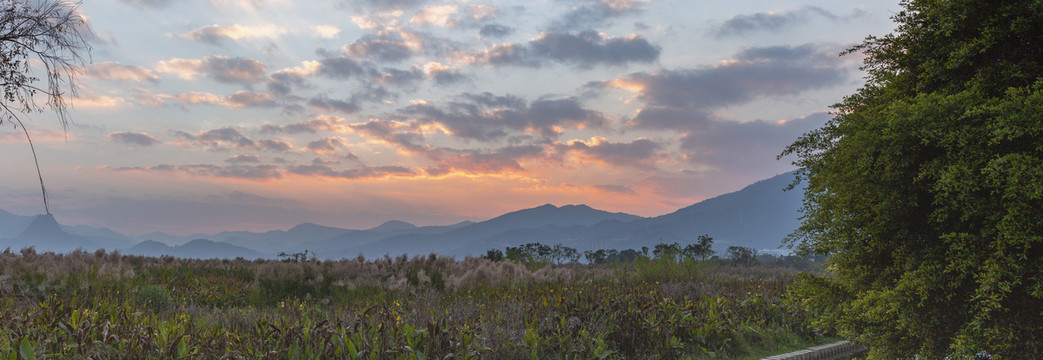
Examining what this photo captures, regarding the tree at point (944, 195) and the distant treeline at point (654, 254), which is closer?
the tree at point (944, 195)

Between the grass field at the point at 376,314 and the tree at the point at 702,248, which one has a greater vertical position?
the tree at the point at 702,248

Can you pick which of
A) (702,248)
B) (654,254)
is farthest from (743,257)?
(654,254)

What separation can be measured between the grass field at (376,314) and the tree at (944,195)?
9.18ft

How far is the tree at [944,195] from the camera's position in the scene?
537 cm

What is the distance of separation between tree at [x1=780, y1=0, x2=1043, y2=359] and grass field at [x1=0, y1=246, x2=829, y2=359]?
2.80 metres

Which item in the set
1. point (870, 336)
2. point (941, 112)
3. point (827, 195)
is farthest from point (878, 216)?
point (870, 336)

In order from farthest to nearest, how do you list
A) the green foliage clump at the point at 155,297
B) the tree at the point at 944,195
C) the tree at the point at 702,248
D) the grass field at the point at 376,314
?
the tree at the point at 702,248, the green foliage clump at the point at 155,297, the grass field at the point at 376,314, the tree at the point at 944,195

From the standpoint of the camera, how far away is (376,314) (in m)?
7.87

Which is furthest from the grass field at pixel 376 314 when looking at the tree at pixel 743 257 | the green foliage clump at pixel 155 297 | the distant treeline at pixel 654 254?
the tree at pixel 743 257

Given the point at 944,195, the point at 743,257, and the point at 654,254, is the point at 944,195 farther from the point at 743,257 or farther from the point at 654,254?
the point at 743,257

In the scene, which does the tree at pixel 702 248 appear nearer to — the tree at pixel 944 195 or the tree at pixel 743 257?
the tree at pixel 743 257

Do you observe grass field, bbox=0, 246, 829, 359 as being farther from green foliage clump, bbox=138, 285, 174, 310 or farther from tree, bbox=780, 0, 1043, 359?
tree, bbox=780, 0, 1043, 359

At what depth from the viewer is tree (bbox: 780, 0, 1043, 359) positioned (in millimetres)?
5367

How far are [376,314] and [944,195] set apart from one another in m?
6.67
